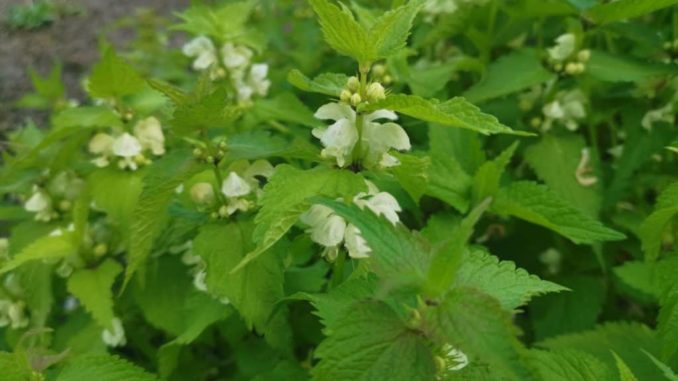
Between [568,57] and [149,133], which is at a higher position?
[568,57]

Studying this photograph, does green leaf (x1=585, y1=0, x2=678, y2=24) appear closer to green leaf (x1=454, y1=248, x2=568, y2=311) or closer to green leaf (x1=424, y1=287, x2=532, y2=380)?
green leaf (x1=454, y1=248, x2=568, y2=311)

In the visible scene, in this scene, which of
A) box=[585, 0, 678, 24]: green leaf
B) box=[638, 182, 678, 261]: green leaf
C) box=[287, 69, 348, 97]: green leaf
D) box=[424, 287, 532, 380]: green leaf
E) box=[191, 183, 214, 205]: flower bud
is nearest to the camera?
box=[424, 287, 532, 380]: green leaf

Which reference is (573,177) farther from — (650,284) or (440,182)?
(440,182)

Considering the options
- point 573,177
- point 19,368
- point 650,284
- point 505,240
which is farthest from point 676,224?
point 19,368

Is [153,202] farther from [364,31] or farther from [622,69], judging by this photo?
[622,69]

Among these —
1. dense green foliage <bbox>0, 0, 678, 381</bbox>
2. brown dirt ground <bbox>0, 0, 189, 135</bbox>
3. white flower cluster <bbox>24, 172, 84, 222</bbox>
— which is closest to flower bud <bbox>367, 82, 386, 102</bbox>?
dense green foliage <bbox>0, 0, 678, 381</bbox>

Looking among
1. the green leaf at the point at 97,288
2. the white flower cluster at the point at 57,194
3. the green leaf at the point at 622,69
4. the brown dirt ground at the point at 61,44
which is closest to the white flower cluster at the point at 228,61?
the white flower cluster at the point at 57,194

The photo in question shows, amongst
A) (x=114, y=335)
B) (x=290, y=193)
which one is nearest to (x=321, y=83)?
(x=290, y=193)
